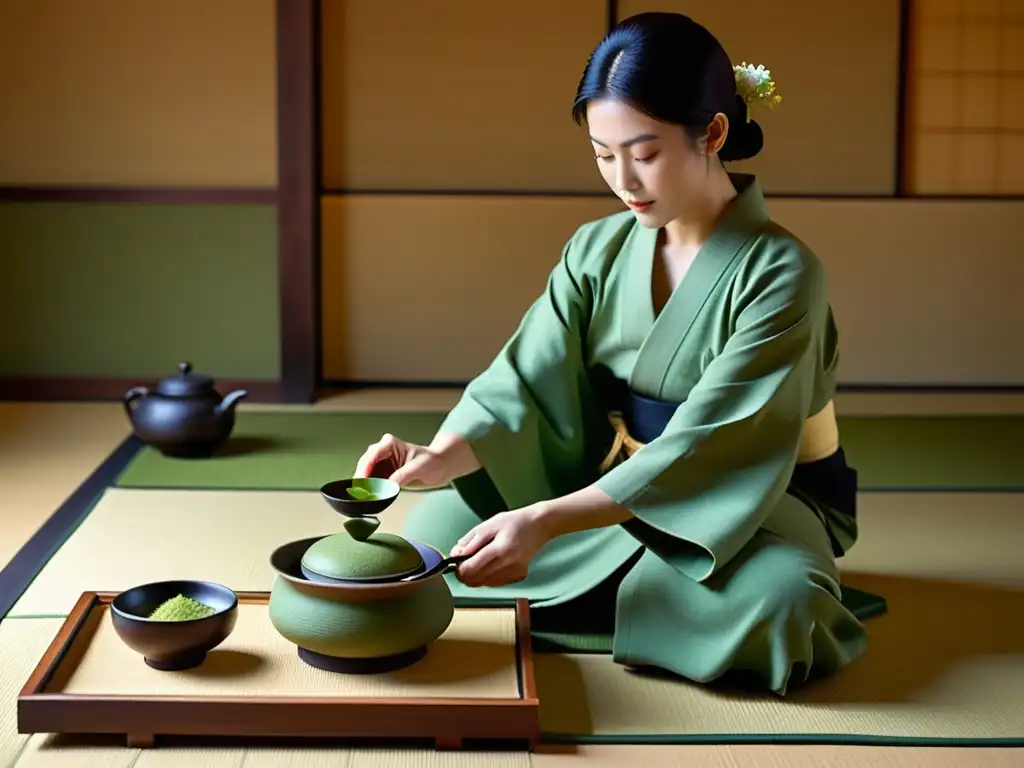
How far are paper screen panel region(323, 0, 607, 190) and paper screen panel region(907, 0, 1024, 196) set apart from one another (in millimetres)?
1196

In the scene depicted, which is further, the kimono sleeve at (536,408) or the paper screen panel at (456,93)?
the paper screen panel at (456,93)

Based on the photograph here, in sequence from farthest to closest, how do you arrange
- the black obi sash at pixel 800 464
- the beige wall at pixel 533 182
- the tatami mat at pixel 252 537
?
1. the beige wall at pixel 533 182
2. the tatami mat at pixel 252 537
3. the black obi sash at pixel 800 464

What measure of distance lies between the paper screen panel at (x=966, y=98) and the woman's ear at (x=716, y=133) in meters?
3.07

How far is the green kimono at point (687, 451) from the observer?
8.12 feet

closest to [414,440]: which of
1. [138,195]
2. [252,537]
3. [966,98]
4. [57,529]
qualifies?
[252,537]

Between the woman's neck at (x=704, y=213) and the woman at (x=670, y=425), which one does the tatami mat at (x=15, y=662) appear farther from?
the woman's neck at (x=704, y=213)

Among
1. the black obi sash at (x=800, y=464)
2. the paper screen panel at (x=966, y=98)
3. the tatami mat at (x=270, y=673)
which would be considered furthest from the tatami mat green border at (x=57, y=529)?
the paper screen panel at (x=966, y=98)

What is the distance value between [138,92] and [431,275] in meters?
1.23

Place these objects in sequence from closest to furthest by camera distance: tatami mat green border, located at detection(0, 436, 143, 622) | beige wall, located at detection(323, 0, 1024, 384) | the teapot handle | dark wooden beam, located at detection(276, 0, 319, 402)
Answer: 1. tatami mat green border, located at detection(0, 436, 143, 622)
2. the teapot handle
3. dark wooden beam, located at detection(276, 0, 319, 402)
4. beige wall, located at detection(323, 0, 1024, 384)

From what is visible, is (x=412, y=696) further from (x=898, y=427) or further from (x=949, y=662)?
(x=898, y=427)

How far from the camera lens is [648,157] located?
2.46 m

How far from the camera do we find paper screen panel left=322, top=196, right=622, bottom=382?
17.3 ft

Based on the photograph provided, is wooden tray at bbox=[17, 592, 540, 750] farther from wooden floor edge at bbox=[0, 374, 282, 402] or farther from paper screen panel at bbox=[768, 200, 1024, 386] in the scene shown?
paper screen panel at bbox=[768, 200, 1024, 386]

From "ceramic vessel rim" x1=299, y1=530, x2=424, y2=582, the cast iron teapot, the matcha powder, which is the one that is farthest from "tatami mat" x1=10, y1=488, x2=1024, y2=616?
"ceramic vessel rim" x1=299, y1=530, x2=424, y2=582
